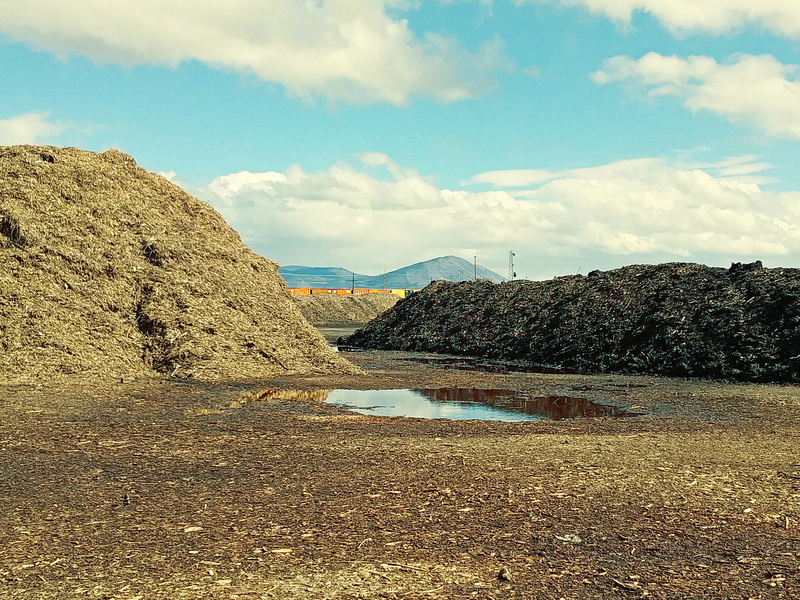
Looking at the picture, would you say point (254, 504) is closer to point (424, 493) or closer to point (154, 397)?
point (424, 493)

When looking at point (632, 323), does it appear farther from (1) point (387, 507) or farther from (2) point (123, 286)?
(1) point (387, 507)

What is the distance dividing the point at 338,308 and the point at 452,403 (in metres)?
53.9

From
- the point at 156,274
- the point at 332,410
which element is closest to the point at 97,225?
the point at 156,274

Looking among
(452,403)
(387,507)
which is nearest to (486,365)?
(452,403)

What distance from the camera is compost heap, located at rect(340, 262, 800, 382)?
2356 cm

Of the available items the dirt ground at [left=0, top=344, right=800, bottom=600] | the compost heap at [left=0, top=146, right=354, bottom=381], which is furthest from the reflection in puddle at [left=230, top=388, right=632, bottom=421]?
the compost heap at [left=0, top=146, right=354, bottom=381]

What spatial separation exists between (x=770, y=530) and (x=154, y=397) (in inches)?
470

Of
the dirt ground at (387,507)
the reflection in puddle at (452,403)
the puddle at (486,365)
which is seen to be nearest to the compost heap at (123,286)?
the reflection in puddle at (452,403)

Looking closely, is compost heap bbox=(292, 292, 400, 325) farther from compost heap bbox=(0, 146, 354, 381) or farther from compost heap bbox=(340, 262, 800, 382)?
compost heap bbox=(0, 146, 354, 381)

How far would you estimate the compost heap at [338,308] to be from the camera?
66.1 m

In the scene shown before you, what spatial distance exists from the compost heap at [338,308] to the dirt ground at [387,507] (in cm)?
5224

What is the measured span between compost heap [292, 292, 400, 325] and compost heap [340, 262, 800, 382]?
88.8ft

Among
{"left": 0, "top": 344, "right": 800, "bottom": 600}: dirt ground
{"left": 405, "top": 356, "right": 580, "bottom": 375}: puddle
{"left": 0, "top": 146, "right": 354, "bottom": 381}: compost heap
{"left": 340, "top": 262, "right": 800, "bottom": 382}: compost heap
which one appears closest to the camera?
{"left": 0, "top": 344, "right": 800, "bottom": 600}: dirt ground

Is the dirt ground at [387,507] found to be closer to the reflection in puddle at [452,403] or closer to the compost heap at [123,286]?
the reflection in puddle at [452,403]
